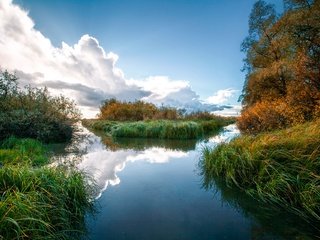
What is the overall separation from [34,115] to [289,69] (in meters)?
15.8

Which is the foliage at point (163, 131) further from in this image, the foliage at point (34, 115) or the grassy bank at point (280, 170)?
the grassy bank at point (280, 170)

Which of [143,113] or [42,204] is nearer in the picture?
[42,204]

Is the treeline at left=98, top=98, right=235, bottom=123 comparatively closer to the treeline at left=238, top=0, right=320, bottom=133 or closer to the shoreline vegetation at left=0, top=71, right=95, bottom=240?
the treeline at left=238, top=0, right=320, bottom=133

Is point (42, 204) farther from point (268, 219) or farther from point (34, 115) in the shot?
point (34, 115)

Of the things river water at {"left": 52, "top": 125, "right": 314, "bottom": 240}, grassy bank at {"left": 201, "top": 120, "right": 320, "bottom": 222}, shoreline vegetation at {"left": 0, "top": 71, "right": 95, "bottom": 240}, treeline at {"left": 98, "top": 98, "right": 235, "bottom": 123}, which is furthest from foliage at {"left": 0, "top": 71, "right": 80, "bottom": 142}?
treeline at {"left": 98, "top": 98, "right": 235, "bottom": 123}

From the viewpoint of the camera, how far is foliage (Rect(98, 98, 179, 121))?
3335 centimetres

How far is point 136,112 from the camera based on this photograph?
38.3m

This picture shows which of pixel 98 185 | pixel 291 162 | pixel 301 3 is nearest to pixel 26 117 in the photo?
pixel 98 185

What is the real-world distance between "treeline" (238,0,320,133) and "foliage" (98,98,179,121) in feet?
38.0

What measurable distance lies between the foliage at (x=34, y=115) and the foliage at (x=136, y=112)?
1683 centimetres

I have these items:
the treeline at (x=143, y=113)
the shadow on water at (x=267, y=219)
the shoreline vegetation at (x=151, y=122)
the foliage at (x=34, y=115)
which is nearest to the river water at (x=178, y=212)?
the shadow on water at (x=267, y=219)

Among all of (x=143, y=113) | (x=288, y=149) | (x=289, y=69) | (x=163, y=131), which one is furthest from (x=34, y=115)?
(x=143, y=113)

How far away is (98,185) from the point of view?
22.6 feet

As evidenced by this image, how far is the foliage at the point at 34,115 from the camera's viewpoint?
43.8ft
